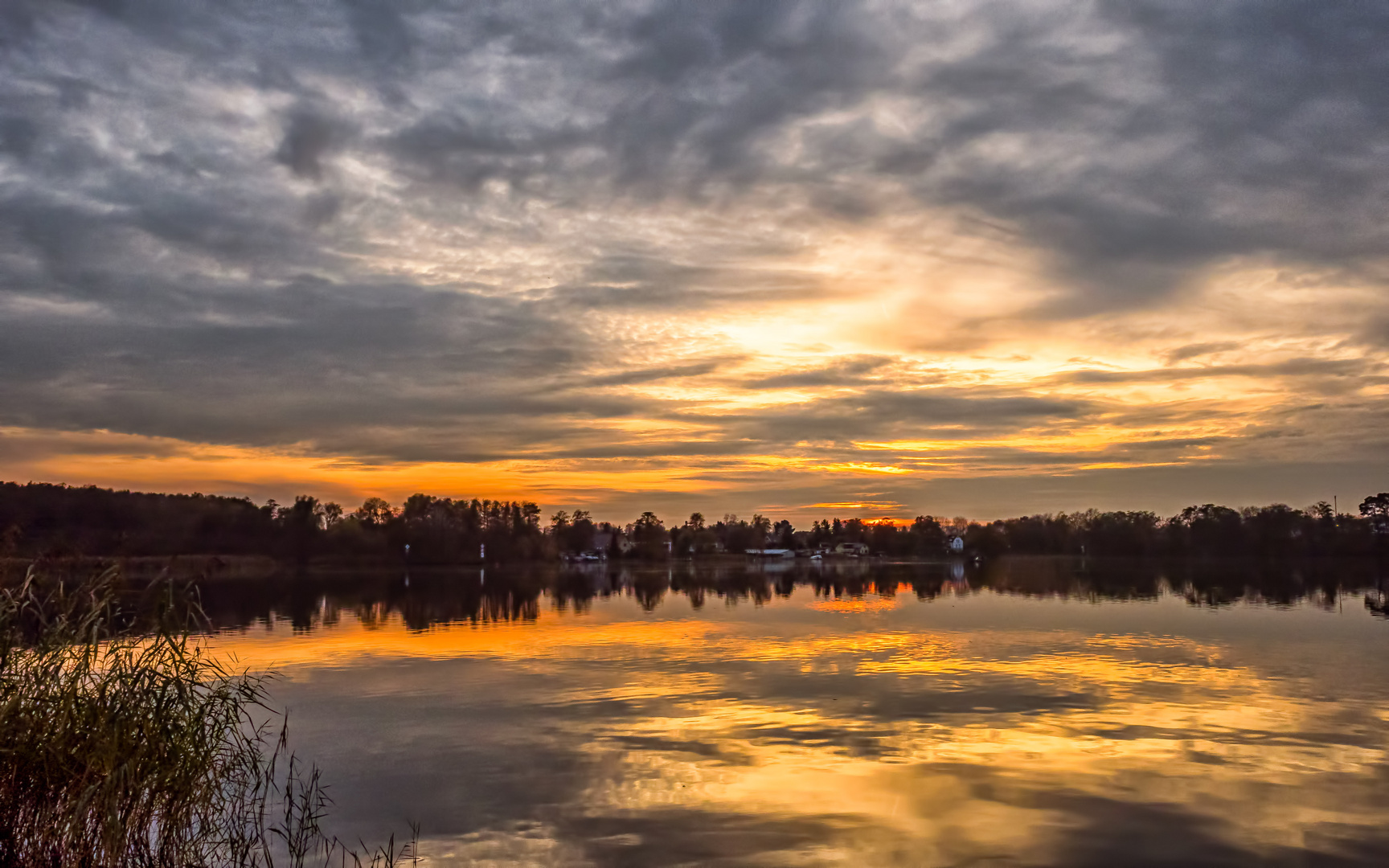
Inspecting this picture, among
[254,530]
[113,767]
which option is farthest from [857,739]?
[254,530]

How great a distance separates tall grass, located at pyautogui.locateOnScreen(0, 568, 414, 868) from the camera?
12203 millimetres

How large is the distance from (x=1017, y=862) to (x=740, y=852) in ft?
12.8

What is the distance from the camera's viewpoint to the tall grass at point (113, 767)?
1220 centimetres

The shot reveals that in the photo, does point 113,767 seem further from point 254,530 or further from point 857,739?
point 254,530

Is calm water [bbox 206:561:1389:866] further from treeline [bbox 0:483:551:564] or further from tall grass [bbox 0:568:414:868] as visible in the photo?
Answer: treeline [bbox 0:483:551:564]

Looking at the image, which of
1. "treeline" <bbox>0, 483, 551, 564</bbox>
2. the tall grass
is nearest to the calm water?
the tall grass

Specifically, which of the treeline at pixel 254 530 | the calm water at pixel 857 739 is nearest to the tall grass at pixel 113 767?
the calm water at pixel 857 739

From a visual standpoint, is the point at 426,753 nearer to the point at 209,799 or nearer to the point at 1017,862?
the point at 209,799

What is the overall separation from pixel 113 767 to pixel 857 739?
14.1 metres

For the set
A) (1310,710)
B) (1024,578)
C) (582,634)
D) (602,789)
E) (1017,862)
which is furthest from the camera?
(1024,578)

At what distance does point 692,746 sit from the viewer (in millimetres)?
20406

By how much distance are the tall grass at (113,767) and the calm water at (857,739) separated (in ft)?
5.39

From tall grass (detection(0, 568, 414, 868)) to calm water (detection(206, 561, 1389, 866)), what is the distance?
5.39ft

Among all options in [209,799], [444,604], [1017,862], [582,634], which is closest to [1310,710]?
[1017,862]
